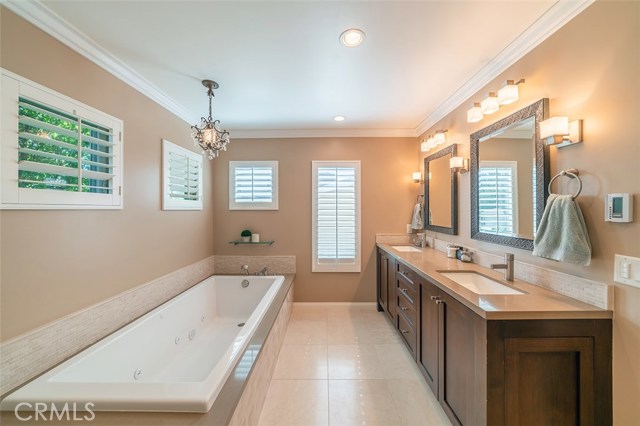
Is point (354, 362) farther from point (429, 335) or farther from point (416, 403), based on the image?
point (429, 335)

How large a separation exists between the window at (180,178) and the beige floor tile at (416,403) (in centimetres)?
273

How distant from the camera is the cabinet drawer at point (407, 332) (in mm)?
2205

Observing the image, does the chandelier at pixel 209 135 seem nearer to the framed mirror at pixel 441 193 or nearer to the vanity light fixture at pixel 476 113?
the vanity light fixture at pixel 476 113

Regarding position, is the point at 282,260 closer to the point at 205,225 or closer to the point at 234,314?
the point at 234,314

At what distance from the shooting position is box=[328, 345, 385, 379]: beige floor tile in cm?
215

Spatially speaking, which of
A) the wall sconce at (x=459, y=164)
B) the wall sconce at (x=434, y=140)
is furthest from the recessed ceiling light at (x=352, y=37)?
the wall sconce at (x=434, y=140)

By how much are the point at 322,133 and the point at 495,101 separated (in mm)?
2174

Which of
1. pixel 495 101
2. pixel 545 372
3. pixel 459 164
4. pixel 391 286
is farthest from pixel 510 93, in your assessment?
pixel 391 286

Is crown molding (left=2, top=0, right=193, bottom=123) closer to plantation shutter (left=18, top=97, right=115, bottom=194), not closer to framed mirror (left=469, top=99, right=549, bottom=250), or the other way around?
plantation shutter (left=18, top=97, right=115, bottom=194)

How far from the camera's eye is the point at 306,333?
288 centimetres

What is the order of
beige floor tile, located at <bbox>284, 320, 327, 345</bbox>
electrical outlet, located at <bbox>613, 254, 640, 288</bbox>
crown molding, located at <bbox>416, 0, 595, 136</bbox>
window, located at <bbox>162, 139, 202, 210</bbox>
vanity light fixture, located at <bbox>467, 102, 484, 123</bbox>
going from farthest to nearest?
beige floor tile, located at <bbox>284, 320, 327, 345</bbox>, window, located at <bbox>162, 139, 202, 210</bbox>, vanity light fixture, located at <bbox>467, 102, 484, 123</bbox>, crown molding, located at <bbox>416, 0, 595, 136</bbox>, electrical outlet, located at <bbox>613, 254, 640, 288</bbox>

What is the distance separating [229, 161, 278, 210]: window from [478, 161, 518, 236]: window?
2.55 m

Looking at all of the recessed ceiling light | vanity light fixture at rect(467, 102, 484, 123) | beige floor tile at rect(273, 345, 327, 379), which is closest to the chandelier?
the recessed ceiling light

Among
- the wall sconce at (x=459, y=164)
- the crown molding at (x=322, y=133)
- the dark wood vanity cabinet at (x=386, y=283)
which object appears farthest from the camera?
the crown molding at (x=322, y=133)
